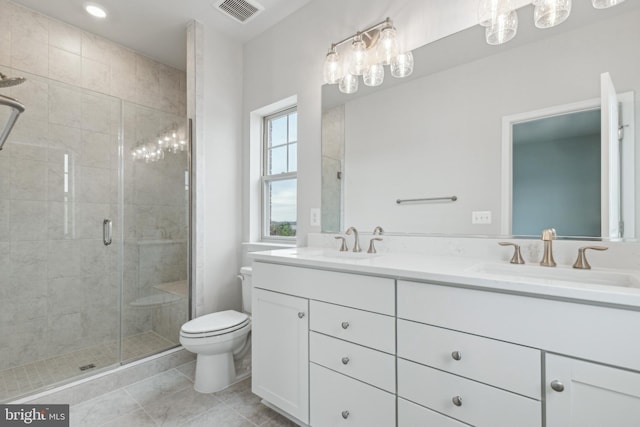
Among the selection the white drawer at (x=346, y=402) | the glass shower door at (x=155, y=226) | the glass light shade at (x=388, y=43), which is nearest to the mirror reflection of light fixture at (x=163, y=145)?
the glass shower door at (x=155, y=226)

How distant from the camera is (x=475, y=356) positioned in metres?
0.93

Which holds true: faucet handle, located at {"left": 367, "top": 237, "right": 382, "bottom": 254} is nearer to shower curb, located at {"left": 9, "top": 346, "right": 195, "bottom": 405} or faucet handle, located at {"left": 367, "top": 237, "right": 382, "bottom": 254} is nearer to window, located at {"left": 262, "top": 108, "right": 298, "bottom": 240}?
window, located at {"left": 262, "top": 108, "right": 298, "bottom": 240}

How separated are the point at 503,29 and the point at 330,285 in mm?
1368

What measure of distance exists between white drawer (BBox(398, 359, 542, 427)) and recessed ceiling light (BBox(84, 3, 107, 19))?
2969 mm

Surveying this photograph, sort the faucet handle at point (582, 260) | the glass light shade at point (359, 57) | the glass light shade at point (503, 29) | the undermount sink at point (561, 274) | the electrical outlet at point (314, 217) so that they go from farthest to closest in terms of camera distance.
A: the electrical outlet at point (314, 217) → the glass light shade at point (359, 57) → the glass light shade at point (503, 29) → the faucet handle at point (582, 260) → the undermount sink at point (561, 274)

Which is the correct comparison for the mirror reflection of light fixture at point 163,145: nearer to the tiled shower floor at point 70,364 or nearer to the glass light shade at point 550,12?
the tiled shower floor at point 70,364

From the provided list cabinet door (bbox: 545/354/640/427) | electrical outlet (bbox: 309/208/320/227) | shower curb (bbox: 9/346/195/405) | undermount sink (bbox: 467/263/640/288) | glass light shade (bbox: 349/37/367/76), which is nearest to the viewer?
cabinet door (bbox: 545/354/640/427)

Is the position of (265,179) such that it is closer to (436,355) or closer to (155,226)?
(155,226)

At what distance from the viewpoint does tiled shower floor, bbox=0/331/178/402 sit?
1.73 metres

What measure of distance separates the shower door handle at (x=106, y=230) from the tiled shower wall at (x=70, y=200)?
1.4 inches

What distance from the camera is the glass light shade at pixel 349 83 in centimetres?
184

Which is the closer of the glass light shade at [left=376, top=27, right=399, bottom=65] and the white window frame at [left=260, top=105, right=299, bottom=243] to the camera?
the glass light shade at [left=376, top=27, right=399, bottom=65]

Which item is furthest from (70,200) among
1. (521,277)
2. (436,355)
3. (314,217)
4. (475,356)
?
(521,277)

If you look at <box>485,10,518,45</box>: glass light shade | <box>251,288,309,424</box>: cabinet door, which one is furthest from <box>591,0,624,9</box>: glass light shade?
<box>251,288,309,424</box>: cabinet door
